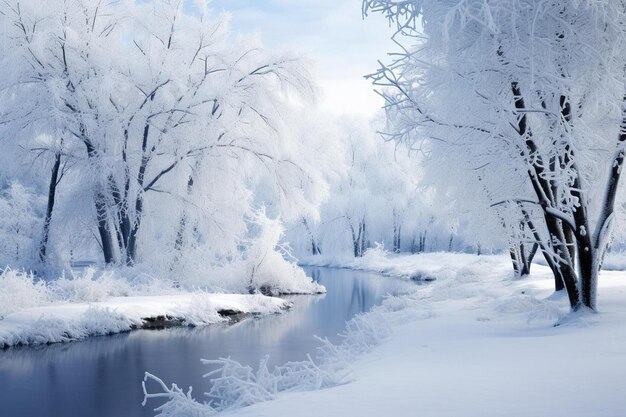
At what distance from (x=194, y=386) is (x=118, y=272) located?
10512 mm

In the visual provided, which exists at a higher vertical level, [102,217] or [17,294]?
[102,217]

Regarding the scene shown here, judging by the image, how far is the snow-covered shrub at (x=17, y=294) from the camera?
1228 centimetres

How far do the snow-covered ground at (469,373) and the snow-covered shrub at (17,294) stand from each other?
745cm

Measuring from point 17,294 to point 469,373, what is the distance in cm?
1071

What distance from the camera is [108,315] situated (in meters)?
13.4

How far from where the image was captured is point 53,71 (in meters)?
18.8

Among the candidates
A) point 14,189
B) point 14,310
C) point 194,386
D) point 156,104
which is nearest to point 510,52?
point 194,386

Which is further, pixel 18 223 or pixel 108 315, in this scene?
pixel 18 223

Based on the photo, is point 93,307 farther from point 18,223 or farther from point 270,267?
point 18,223

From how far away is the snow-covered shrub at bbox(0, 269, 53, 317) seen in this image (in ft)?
40.3

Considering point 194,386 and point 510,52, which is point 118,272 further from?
point 510,52

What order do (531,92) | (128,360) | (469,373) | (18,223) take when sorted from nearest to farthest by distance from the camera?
1. (469,373)
2. (531,92)
3. (128,360)
4. (18,223)

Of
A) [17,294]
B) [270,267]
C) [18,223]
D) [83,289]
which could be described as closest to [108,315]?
[83,289]

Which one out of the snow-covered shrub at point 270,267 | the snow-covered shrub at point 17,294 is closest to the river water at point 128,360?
the snow-covered shrub at point 17,294
